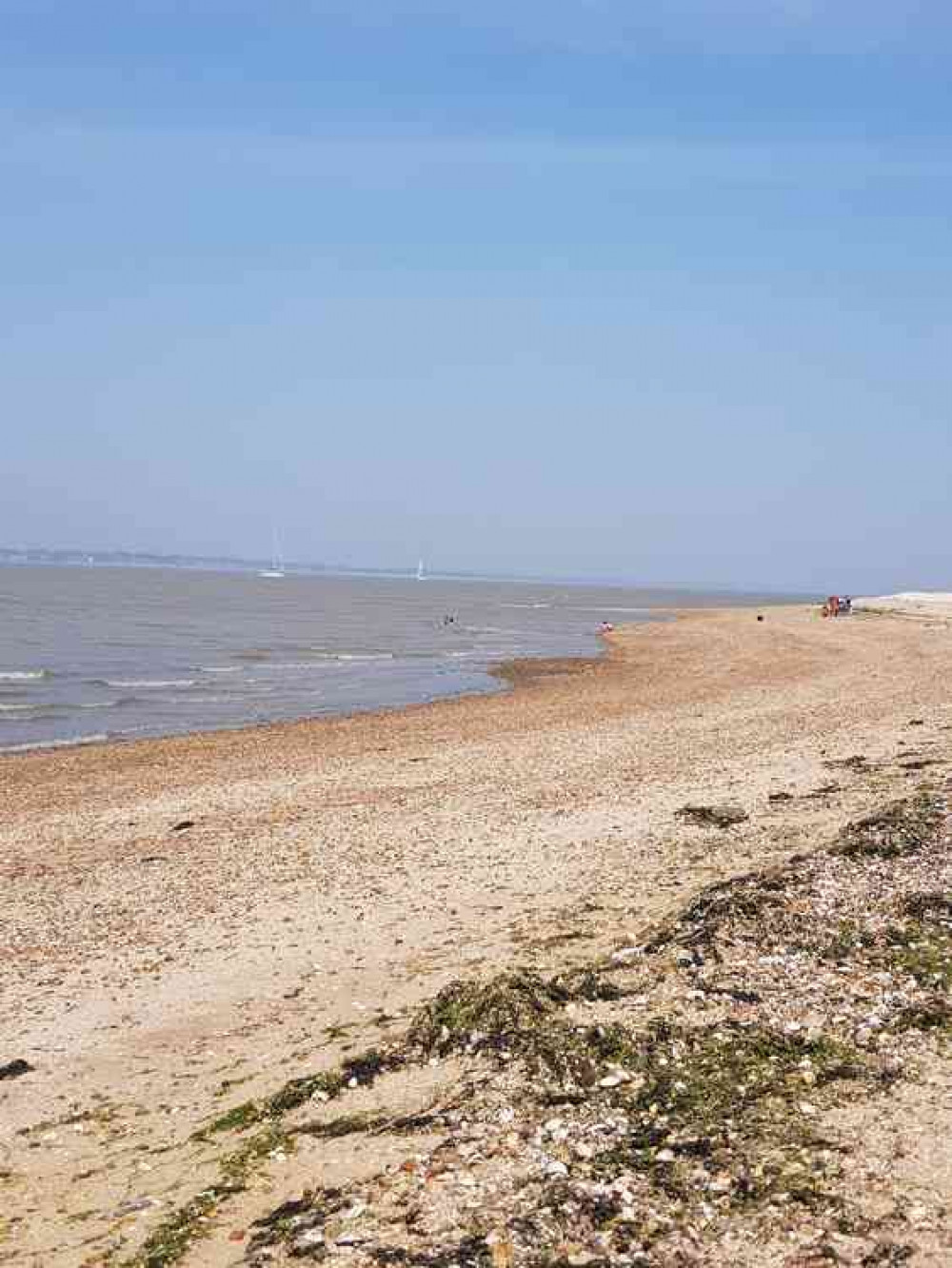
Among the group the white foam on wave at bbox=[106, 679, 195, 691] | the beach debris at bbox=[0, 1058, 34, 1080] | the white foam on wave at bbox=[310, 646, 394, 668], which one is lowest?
the white foam on wave at bbox=[106, 679, 195, 691]

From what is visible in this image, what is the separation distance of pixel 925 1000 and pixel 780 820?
6.75 meters

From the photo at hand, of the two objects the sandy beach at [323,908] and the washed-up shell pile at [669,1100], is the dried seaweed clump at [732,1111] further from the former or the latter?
the sandy beach at [323,908]

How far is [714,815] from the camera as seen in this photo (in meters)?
14.2

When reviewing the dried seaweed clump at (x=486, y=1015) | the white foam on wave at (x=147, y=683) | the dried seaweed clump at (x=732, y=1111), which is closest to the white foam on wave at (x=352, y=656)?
the white foam on wave at (x=147, y=683)

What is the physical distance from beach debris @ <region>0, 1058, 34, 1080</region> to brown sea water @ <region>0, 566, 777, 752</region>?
64.3ft

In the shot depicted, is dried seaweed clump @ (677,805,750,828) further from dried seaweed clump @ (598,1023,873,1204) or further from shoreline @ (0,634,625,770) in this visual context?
shoreline @ (0,634,625,770)

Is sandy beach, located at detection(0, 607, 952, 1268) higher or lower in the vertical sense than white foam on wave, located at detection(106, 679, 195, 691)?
higher

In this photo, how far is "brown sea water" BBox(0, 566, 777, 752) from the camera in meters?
32.4

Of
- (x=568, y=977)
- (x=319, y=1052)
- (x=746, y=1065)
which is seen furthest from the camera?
(x=568, y=977)

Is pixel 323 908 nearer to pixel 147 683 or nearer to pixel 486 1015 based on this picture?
pixel 486 1015

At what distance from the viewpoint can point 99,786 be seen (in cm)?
2061

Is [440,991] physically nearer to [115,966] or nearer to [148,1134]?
[148,1134]

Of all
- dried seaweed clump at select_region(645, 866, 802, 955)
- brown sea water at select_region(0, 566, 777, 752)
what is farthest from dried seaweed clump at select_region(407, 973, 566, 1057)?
brown sea water at select_region(0, 566, 777, 752)

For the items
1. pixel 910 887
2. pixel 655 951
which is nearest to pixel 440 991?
pixel 655 951
